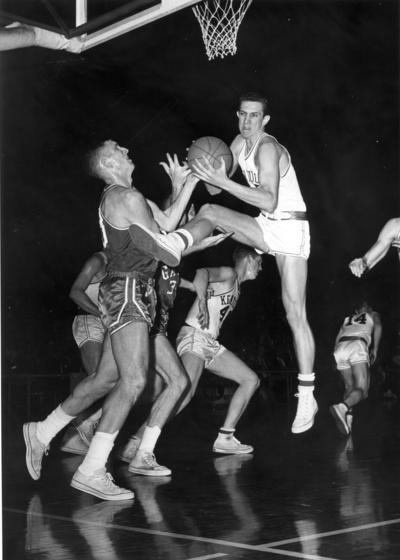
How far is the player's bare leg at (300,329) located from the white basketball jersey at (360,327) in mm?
2321

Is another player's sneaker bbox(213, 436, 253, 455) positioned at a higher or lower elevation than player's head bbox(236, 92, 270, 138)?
lower

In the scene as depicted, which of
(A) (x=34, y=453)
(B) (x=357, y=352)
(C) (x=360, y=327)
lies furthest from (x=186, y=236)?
(C) (x=360, y=327)

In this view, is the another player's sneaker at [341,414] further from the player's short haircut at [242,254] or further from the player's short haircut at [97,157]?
the player's short haircut at [97,157]

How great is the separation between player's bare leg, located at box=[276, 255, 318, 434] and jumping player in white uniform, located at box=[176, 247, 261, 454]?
838mm

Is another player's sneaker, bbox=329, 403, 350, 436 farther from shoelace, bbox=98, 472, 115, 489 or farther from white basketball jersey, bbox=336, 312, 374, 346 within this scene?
shoelace, bbox=98, 472, 115, 489

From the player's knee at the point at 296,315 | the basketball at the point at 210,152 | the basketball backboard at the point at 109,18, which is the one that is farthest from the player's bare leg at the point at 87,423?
the basketball backboard at the point at 109,18

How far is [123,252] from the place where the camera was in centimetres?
509

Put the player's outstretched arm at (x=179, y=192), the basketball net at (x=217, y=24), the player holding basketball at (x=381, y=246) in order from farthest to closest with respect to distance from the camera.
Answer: the basketball net at (x=217, y=24) → the player holding basketball at (x=381, y=246) → the player's outstretched arm at (x=179, y=192)

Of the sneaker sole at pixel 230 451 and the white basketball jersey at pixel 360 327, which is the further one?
the white basketball jersey at pixel 360 327

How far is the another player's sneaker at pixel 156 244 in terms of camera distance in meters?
4.86

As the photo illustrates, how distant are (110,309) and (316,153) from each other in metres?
8.17

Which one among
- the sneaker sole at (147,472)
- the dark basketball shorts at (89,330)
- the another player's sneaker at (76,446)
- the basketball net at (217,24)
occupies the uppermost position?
the basketball net at (217,24)

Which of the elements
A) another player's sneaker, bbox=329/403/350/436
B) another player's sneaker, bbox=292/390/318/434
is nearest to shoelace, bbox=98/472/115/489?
another player's sneaker, bbox=292/390/318/434

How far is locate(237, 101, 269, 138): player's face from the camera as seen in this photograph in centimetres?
577
